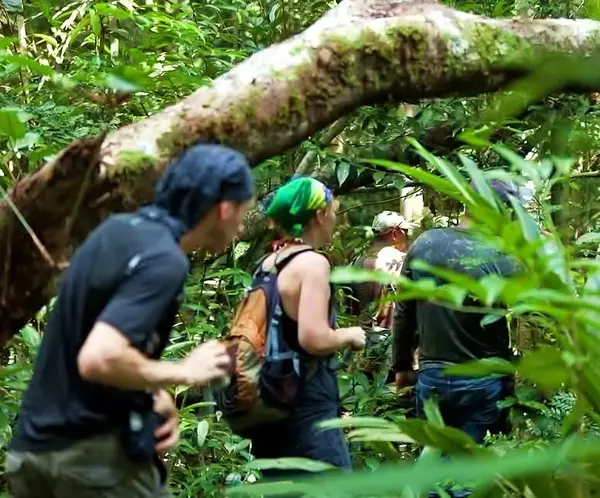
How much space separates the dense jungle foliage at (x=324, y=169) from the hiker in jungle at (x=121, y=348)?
0.30 meters

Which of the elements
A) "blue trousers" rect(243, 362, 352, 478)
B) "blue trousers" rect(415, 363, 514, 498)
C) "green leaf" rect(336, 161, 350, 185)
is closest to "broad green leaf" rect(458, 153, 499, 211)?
"blue trousers" rect(243, 362, 352, 478)

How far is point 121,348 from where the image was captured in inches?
70.3

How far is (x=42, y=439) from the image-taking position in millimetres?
1956

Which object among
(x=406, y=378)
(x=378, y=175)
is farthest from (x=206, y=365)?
(x=378, y=175)

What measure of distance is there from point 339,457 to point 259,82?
1311mm

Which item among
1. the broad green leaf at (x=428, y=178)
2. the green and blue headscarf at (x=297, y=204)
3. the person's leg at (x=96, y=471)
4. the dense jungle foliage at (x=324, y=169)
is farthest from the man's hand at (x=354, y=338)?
the broad green leaf at (x=428, y=178)

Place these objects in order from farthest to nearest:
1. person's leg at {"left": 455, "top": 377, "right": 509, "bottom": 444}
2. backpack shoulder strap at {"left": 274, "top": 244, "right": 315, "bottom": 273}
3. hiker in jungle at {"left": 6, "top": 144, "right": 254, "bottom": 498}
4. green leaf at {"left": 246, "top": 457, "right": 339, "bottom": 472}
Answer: person's leg at {"left": 455, "top": 377, "right": 509, "bottom": 444} → backpack shoulder strap at {"left": 274, "top": 244, "right": 315, "bottom": 273} → green leaf at {"left": 246, "top": 457, "right": 339, "bottom": 472} → hiker in jungle at {"left": 6, "top": 144, "right": 254, "bottom": 498}

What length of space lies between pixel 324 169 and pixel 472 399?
1665 millimetres

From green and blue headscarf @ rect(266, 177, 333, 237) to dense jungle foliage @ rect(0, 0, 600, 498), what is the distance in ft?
1.14

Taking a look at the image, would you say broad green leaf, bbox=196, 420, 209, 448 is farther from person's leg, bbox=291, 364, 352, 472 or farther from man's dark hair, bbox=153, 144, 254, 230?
man's dark hair, bbox=153, 144, 254, 230

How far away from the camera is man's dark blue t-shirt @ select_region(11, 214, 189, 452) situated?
183cm

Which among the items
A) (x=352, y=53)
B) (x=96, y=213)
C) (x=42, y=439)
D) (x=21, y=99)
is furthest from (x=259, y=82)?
(x=21, y=99)

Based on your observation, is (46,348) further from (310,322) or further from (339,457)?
(339,457)

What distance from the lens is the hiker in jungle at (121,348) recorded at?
1.82 metres
